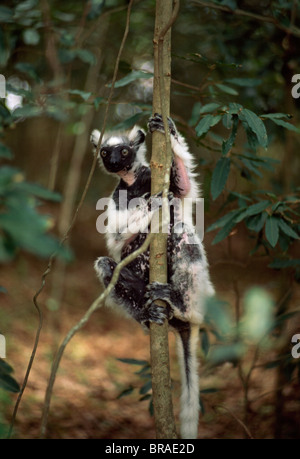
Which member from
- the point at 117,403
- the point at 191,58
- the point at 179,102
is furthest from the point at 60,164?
the point at 191,58

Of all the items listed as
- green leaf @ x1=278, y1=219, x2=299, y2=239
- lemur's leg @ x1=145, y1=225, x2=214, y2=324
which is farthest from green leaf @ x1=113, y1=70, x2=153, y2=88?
green leaf @ x1=278, y1=219, x2=299, y2=239

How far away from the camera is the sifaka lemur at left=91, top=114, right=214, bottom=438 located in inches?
110

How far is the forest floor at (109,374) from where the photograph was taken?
14.2 ft

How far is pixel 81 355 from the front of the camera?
643 cm

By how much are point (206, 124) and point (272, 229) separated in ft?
2.52

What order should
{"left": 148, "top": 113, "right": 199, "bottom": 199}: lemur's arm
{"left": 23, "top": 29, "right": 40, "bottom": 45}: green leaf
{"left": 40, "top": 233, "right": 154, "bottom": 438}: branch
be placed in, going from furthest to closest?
{"left": 23, "top": 29, "right": 40, "bottom": 45}: green leaf, {"left": 148, "top": 113, "right": 199, "bottom": 199}: lemur's arm, {"left": 40, "top": 233, "right": 154, "bottom": 438}: branch

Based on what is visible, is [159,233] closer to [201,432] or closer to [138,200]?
[138,200]

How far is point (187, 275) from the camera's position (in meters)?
2.99

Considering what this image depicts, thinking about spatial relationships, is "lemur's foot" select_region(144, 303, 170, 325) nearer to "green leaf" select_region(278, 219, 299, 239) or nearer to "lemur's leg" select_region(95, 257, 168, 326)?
"lemur's leg" select_region(95, 257, 168, 326)

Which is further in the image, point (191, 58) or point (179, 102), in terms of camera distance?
point (179, 102)

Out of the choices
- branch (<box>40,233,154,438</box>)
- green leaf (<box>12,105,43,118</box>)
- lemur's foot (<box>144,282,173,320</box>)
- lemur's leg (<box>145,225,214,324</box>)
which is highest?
green leaf (<box>12,105,43,118</box>)

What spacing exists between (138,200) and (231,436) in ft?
8.78

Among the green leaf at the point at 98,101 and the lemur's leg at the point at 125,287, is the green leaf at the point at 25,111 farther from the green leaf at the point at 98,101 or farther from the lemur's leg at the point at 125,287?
the lemur's leg at the point at 125,287

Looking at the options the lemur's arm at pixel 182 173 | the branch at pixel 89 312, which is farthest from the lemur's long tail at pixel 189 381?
the branch at pixel 89 312
